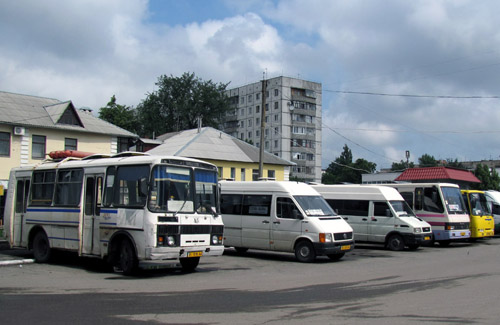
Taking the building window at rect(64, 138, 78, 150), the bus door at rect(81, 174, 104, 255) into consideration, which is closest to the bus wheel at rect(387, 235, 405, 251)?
the bus door at rect(81, 174, 104, 255)

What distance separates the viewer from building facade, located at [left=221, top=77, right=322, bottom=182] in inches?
3423

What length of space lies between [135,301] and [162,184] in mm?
3744

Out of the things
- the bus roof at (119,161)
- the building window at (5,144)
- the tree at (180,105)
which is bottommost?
the bus roof at (119,161)

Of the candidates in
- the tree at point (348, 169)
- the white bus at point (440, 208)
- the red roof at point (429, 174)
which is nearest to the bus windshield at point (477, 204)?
the white bus at point (440, 208)

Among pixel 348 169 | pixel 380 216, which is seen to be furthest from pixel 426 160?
pixel 380 216

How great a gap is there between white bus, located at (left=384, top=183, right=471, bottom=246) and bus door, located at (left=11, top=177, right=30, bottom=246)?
15795 mm

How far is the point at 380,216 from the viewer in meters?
20.7

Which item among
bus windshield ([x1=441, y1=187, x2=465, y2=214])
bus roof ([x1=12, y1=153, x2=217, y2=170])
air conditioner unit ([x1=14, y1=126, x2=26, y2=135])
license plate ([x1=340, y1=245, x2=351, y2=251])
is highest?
air conditioner unit ([x1=14, y1=126, x2=26, y2=135])

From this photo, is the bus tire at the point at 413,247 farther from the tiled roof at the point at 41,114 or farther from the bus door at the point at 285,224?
the tiled roof at the point at 41,114

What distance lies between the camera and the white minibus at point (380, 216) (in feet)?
65.6

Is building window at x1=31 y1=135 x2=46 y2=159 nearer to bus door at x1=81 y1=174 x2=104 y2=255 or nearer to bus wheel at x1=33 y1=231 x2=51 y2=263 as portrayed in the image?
bus wheel at x1=33 y1=231 x2=51 y2=263

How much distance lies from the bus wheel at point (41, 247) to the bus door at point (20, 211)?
0.74m

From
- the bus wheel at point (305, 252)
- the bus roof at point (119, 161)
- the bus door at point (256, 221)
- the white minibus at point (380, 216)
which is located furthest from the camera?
the white minibus at point (380, 216)

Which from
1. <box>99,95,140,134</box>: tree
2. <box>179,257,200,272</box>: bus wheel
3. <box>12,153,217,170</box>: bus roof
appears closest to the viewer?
<box>12,153,217,170</box>: bus roof
